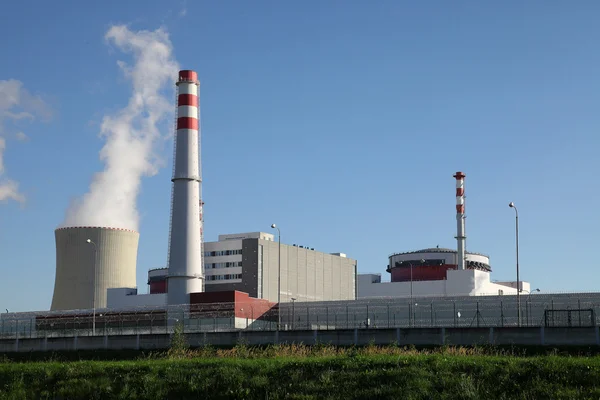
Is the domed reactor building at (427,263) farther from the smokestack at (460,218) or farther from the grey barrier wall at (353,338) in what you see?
the grey barrier wall at (353,338)

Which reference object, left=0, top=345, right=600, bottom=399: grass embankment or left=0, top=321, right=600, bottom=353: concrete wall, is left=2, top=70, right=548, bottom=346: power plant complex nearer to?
left=0, top=321, right=600, bottom=353: concrete wall

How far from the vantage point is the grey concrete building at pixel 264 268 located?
3529 inches

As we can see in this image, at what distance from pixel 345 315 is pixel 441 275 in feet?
103

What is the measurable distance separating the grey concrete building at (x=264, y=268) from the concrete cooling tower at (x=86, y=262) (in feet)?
53.7

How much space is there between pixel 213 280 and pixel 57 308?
1997 cm

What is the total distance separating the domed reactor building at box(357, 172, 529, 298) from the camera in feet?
286

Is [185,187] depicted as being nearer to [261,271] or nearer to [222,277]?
[261,271]

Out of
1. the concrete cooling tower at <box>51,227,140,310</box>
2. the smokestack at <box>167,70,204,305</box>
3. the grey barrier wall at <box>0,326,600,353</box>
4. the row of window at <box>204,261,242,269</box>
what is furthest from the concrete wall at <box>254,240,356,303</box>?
the grey barrier wall at <box>0,326,600,353</box>

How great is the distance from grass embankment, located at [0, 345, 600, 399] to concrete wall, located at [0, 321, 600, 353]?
10.6 meters

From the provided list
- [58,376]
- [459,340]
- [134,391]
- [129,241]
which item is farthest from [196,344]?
[129,241]

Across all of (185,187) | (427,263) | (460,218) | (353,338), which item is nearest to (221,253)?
(427,263)

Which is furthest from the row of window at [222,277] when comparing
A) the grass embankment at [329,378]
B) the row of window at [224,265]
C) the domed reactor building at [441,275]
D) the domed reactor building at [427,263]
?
the grass embankment at [329,378]

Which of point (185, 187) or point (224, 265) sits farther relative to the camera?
point (224, 265)

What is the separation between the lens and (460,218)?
3492 inches
